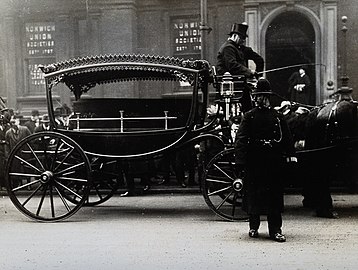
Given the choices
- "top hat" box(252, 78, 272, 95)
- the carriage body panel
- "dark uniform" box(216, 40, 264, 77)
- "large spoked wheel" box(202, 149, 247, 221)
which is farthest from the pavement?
"dark uniform" box(216, 40, 264, 77)

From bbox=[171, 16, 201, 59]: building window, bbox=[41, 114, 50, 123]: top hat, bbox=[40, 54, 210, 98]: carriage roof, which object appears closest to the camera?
bbox=[40, 54, 210, 98]: carriage roof

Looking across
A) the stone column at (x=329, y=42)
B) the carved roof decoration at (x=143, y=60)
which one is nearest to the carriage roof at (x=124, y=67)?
the carved roof decoration at (x=143, y=60)

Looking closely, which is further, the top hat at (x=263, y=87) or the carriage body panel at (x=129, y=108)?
the carriage body panel at (x=129, y=108)

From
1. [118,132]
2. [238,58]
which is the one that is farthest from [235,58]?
[118,132]

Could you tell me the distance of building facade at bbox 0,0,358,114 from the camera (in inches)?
251

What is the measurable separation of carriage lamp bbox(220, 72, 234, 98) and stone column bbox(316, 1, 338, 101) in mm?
1165

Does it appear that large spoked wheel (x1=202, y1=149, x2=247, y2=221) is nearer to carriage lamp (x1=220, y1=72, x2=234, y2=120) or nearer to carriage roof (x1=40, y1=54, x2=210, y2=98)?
carriage lamp (x1=220, y1=72, x2=234, y2=120)

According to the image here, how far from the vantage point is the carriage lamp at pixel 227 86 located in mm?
6133

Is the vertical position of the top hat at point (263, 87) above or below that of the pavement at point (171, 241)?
above

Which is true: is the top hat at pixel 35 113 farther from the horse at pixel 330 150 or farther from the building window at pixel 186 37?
the horse at pixel 330 150

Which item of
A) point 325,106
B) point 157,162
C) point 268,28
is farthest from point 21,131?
point 325,106

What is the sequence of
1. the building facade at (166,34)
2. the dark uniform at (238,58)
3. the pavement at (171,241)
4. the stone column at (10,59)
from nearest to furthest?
the pavement at (171,241)
the dark uniform at (238,58)
the building facade at (166,34)
the stone column at (10,59)

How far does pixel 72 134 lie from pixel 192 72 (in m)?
1.63

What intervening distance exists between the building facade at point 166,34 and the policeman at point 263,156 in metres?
1.56
